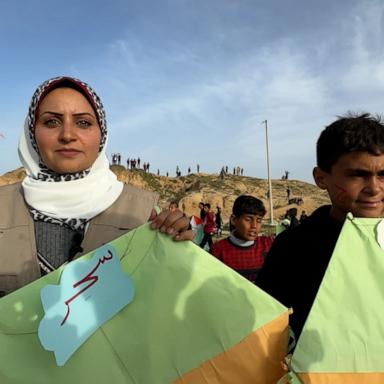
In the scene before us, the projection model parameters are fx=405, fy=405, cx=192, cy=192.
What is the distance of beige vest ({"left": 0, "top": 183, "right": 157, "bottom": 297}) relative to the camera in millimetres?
1702

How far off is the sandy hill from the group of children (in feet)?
116

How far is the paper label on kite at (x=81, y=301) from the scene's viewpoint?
4.54 ft

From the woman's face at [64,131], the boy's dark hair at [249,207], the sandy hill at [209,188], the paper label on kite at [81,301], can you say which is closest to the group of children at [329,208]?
the paper label on kite at [81,301]

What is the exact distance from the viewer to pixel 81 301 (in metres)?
1.45

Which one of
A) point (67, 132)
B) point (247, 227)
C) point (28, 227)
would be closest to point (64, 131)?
point (67, 132)

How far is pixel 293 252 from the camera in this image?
2.03m

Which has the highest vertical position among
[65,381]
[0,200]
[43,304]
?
[0,200]

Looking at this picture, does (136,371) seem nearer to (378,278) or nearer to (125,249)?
(125,249)

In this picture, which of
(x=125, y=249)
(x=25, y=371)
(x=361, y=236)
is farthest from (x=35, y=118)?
(x=361, y=236)

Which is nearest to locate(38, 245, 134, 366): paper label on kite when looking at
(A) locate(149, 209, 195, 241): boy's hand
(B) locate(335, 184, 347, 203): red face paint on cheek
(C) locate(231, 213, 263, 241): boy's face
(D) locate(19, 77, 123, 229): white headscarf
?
(A) locate(149, 209, 195, 241): boy's hand

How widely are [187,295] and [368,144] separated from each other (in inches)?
45.1

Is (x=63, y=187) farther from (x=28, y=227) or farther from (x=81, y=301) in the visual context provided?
(x=81, y=301)

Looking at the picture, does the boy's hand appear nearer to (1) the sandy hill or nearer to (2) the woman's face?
(2) the woman's face

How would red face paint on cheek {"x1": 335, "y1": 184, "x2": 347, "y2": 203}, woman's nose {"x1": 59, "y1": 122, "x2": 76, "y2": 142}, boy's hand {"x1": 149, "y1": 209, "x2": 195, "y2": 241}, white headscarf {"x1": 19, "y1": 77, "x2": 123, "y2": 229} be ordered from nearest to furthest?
boy's hand {"x1": 149, "y1": 209, "x2": 195, "y2": 241}
woman's nose {"x1": 59, "y1": 122, "x2": 76, "y2": 142}
white headscarf {"x1": 19, "y1": 77, "x2": 123, "y2": 229}
red face paint on cheek {"x1": 335, "y1": 184, "x2": 347, "y2": 203}
